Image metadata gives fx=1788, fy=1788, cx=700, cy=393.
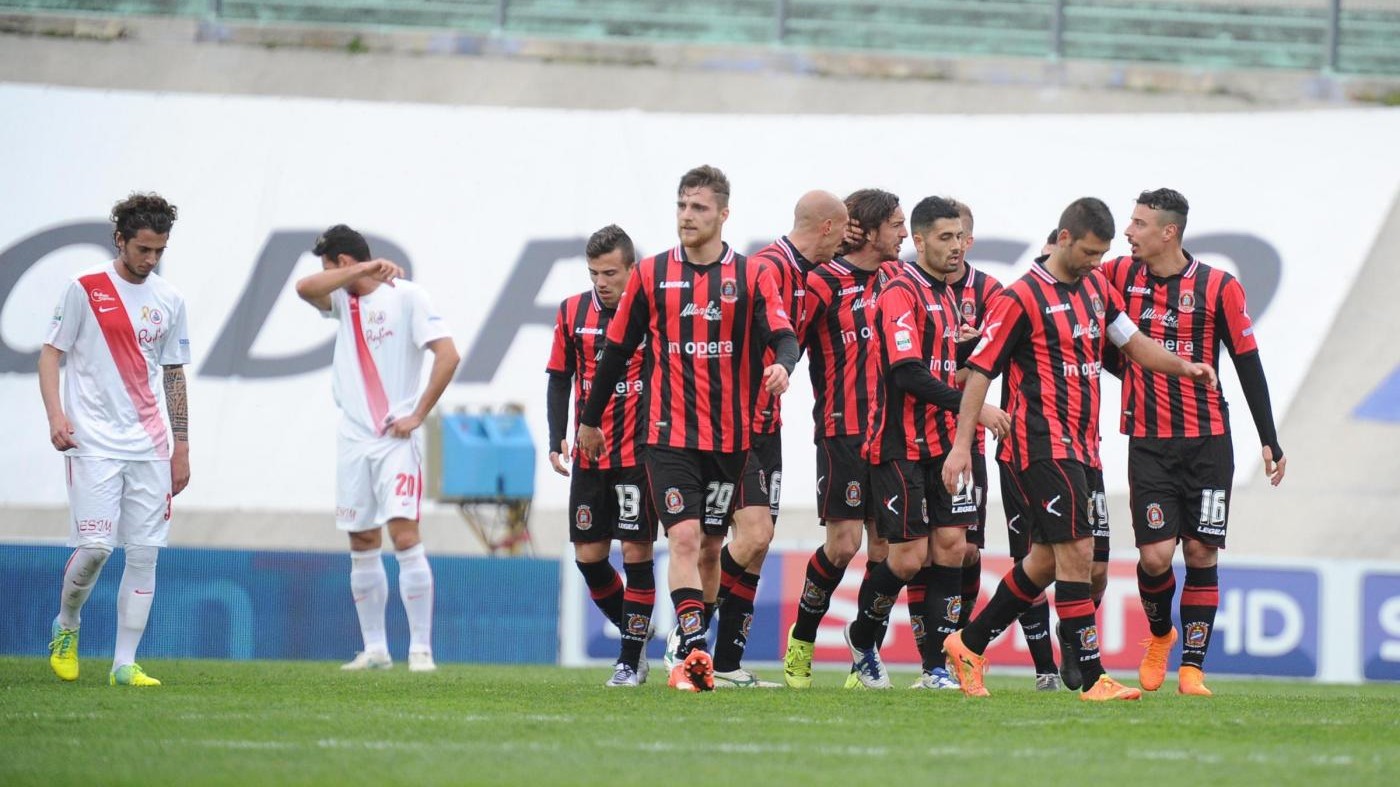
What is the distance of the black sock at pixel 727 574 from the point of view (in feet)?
28.1

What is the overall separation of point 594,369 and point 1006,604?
247 centimetres

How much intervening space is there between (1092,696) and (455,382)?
10.7m

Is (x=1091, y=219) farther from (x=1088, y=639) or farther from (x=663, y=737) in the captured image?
(x=663, y=737)

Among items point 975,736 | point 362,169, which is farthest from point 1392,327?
point 975,736

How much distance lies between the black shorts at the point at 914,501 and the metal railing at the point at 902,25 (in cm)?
1218

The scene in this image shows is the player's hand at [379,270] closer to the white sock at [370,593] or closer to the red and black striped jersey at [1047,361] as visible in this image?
the white sock at [370,593]

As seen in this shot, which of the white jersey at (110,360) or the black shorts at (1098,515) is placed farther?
the white jersey at (110,360)

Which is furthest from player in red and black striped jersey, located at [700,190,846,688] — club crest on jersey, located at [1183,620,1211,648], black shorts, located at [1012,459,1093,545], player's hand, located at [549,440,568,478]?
club crest on jersey, located at [1183,620,1211,648]

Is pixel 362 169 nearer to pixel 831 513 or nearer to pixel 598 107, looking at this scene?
pixel 598 107

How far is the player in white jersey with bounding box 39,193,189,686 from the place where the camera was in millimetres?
8422

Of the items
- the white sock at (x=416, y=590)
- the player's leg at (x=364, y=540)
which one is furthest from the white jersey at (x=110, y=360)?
the white sock at (x=416, y=590)

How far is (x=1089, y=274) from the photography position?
311 inches

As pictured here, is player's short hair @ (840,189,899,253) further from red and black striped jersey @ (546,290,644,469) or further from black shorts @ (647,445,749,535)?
black shorts @ (647,445,749,535)

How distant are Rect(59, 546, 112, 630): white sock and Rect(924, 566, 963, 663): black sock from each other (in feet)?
12.9
